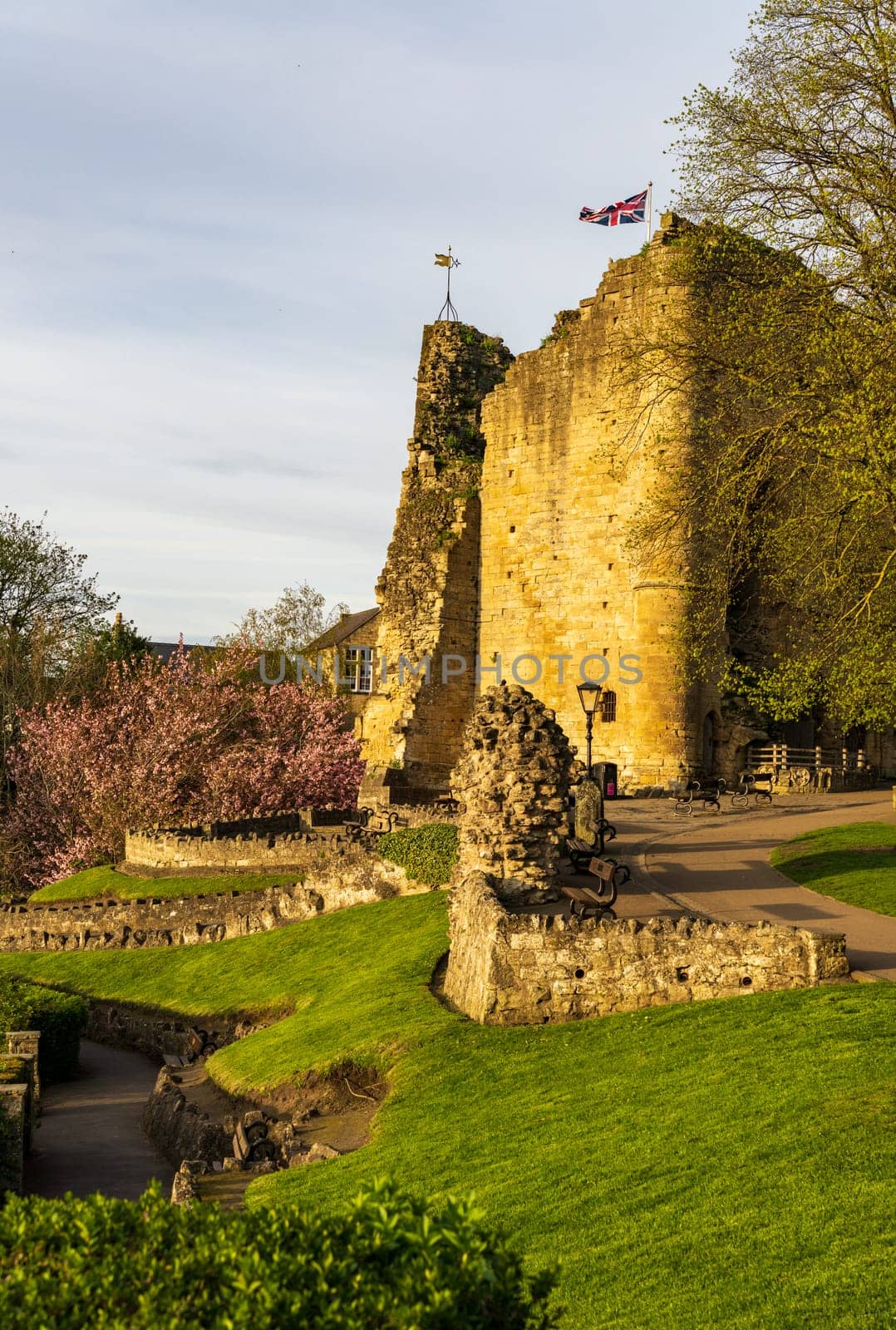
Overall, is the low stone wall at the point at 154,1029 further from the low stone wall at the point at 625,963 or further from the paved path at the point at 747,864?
the paved path at the point at 747,864

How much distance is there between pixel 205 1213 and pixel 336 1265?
0.80m

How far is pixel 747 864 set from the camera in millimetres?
21000

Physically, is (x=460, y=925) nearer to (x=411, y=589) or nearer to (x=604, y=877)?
(x=604, y=877)

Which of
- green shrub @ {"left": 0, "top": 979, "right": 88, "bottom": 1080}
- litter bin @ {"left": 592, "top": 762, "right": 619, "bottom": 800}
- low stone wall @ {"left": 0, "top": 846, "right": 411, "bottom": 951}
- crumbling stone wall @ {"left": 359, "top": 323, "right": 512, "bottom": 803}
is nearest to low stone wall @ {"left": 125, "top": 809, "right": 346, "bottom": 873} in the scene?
low stone wall @ {"left": 0, "top": 846, "right": 411, "bottom": 951}

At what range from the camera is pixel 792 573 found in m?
22.1

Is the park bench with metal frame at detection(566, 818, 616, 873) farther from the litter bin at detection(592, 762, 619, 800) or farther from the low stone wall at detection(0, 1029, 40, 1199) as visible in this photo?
the litter bin at detection(592, 762, 619, 800)

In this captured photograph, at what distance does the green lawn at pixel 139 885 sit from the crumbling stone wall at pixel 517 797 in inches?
456

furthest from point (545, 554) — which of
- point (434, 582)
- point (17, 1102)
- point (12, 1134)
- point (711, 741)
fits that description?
point (12, 1134)

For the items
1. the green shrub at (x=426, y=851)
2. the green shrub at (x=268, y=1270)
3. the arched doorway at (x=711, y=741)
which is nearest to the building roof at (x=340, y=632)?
the arched doorway at (x=711, y=741)

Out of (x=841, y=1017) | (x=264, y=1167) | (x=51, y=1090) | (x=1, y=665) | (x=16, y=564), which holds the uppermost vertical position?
(x=16, y=564)

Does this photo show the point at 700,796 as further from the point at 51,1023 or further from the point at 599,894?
the point at 51,1023

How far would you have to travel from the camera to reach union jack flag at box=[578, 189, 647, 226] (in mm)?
35250

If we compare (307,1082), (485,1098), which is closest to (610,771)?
(307,1082)

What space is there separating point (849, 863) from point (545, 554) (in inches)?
737
